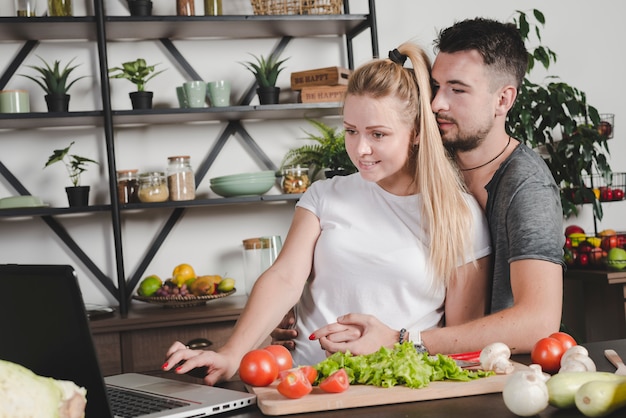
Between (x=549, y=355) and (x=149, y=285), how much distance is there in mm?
2354

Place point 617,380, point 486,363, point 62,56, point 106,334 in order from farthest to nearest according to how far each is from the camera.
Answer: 1. point 62,56
2. point 106,334
3. point 486,363
4. point 617,380

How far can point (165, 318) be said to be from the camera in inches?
126

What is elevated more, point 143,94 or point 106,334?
point 143,94

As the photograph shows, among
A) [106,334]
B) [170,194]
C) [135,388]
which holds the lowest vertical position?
[106,334]

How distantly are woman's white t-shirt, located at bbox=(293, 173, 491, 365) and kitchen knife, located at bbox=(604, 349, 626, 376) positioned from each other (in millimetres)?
483

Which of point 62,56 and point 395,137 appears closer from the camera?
point 395,137

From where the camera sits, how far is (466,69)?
6.59ft

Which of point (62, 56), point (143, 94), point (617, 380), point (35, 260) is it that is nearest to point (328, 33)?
point (143, 94)

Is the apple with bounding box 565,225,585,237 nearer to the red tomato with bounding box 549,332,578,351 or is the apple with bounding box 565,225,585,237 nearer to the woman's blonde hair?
the woman's blonde hair

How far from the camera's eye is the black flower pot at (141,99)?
137 inches

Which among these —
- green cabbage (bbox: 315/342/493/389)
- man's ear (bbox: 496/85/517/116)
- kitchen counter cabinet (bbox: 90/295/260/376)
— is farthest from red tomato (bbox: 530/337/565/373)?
kitchen counter cabinet (bbox: 90/295/260/376)

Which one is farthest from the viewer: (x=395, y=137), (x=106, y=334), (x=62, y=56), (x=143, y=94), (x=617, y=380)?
(x=62, y=56)

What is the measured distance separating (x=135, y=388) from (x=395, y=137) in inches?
34.2

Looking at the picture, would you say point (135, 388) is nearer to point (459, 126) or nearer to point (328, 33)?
point (459, 126)
